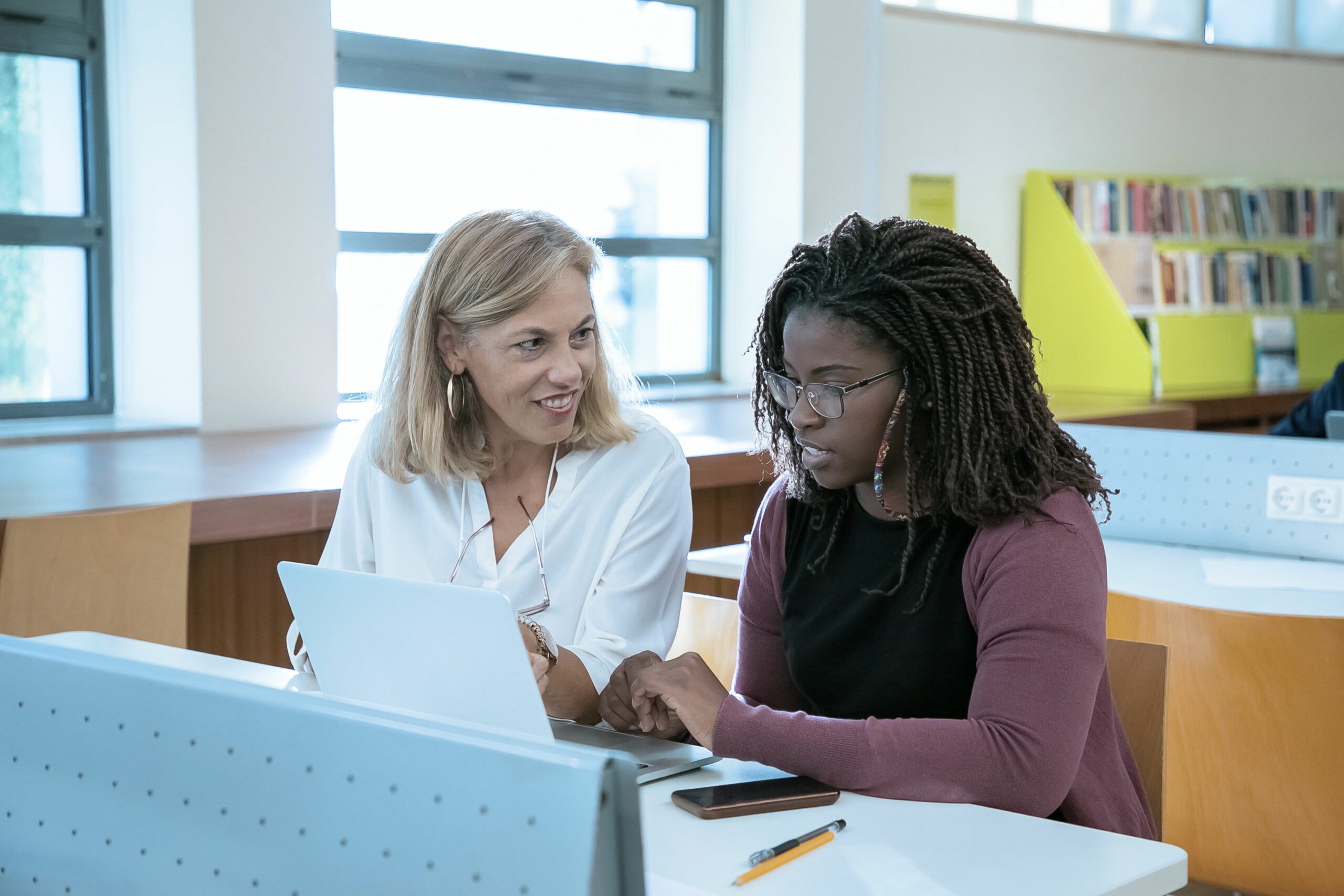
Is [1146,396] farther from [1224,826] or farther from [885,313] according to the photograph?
[885,313]

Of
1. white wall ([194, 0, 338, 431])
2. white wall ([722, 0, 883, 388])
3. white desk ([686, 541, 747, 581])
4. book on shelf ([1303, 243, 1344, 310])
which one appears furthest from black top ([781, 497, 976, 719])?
book on shelf ([1303, 243, 1344, 310])

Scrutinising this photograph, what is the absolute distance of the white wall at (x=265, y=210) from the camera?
364 centimetres

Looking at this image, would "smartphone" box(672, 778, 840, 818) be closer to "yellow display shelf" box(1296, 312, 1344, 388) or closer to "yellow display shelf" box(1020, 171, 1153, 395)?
"yellow display shelf" box(1020, 171, 1153, 395)

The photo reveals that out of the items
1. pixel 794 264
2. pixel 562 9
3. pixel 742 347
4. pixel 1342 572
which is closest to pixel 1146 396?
pixel 742 347

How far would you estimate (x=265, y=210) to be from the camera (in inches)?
148

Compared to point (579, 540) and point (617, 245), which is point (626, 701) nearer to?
point (579, 540)

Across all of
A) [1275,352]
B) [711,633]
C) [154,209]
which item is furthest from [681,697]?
[1275,352]

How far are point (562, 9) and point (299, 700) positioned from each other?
4.47 m

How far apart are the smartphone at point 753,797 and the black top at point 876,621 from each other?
173mm

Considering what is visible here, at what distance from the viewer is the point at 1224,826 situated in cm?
202

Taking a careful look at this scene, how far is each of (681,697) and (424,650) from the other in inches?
10.8

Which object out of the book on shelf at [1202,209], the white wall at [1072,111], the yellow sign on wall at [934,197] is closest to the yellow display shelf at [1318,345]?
the book on shelf at [1202,209]

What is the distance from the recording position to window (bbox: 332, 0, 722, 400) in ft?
14.6

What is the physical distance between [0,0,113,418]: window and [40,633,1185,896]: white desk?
3187 mm
